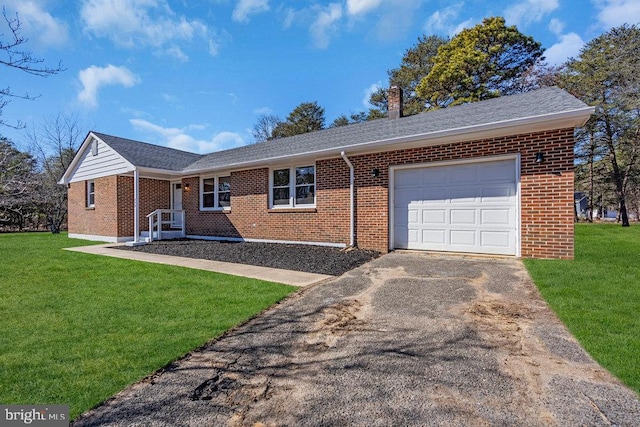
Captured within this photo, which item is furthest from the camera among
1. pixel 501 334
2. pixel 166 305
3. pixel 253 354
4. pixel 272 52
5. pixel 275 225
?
pixel 272 52

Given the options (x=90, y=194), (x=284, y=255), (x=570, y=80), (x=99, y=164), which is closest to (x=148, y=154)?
(x=99, y=164)

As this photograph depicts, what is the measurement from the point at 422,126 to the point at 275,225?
561cm

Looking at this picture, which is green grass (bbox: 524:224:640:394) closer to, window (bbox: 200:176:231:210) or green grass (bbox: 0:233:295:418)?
green grass (bbox: 0:233:295:418)

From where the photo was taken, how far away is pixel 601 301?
411cm

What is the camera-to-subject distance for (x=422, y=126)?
866 centimetres

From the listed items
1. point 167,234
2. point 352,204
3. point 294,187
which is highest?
point 294,187

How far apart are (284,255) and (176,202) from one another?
8.01m

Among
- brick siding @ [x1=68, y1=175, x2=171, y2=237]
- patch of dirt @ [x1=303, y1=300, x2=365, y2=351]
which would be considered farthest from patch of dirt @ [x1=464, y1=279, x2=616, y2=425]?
brick siding @ [x1=68, y1=175, x2=171, y2=237]

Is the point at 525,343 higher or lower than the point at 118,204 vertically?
lower

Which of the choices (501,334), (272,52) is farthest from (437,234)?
(272,52)

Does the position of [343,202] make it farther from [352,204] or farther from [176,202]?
[176,202]

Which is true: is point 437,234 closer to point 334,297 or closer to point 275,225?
point 334,297

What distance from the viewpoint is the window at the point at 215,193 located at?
40.7 feet

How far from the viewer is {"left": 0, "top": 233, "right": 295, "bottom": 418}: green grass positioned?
101 inches
